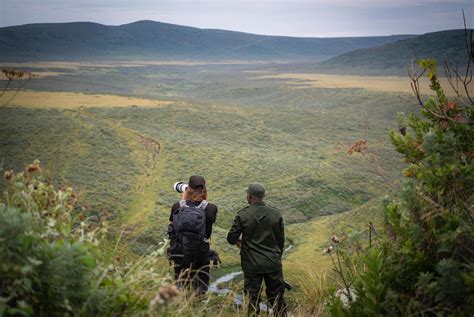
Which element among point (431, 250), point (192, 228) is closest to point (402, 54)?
point (192, 228)

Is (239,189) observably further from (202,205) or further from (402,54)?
(402,54)

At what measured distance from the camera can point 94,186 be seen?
2114 cm

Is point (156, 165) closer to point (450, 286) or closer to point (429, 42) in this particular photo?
point (450, 286)

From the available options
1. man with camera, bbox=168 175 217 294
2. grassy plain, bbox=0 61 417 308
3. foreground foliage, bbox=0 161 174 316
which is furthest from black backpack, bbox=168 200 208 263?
grassy plain, bbox=0 61 417 308

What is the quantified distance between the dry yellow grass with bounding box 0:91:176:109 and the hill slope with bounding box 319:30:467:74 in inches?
3318

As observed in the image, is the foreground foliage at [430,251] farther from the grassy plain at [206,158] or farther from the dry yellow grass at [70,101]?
the dry yellow grass at [70,101]

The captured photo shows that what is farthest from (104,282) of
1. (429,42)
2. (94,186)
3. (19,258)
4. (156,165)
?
(429,42)

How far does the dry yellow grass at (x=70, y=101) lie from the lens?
38562 millimetres

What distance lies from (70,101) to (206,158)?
19807 mm

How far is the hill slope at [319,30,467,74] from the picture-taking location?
123812mm

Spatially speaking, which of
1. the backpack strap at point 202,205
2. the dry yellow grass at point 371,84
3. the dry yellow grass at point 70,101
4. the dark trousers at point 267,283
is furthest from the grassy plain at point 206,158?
the dry yellow grass at point 371,84

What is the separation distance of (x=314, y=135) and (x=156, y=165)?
1590 cm

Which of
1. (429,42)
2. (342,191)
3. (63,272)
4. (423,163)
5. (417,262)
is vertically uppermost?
(429,42)

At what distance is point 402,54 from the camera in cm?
14150
